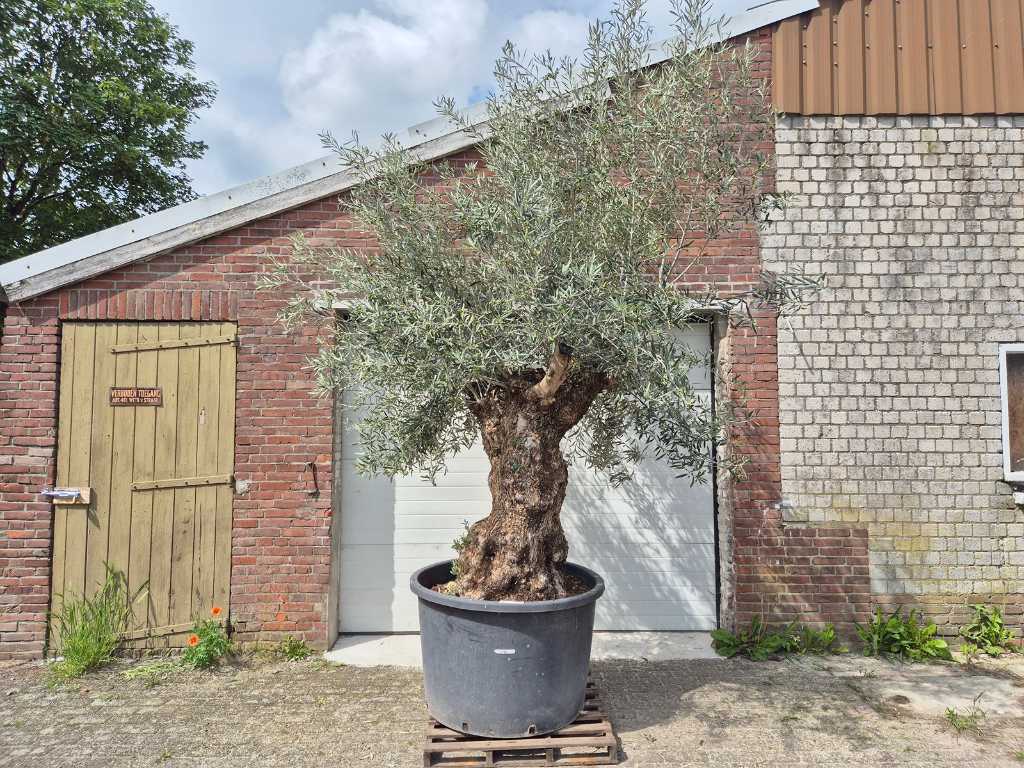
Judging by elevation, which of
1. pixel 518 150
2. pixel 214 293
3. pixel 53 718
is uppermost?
pixel 518 150

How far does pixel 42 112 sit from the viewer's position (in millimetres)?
11578

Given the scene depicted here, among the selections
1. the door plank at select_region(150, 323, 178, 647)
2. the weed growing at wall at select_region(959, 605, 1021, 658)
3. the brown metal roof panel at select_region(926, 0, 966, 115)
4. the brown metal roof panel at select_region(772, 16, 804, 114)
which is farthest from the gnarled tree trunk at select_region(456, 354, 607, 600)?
the brown metal roof panel at select_region(926, 0, 966, 115)

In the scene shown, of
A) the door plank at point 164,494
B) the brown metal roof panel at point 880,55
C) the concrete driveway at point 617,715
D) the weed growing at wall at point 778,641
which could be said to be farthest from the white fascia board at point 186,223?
the weed growing at wall at point 778,641

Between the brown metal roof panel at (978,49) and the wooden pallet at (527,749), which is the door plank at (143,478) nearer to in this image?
the wooden pallet at (527,749)

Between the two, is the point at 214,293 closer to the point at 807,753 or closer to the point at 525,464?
the point at 525,464

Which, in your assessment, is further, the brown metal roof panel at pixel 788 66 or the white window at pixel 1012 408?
the brown metal roof panel at pixel 788 66

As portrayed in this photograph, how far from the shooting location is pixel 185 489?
4.86 m

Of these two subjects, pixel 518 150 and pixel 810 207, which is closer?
pixel 518 150

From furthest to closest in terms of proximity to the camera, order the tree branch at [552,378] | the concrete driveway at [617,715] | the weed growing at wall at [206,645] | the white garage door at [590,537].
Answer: the white garage door at [590,537], the weed growing at wall at [206,645], the concrete driveway at [617,715], the tree branch at [552,378]

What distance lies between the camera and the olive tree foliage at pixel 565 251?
2984 millimetres

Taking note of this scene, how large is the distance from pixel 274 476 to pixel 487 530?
2.07m

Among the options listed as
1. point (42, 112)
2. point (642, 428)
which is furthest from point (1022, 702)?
point (42, 112)

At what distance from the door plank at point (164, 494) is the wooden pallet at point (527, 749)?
101 inches

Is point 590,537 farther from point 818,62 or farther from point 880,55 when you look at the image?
point 880,55
